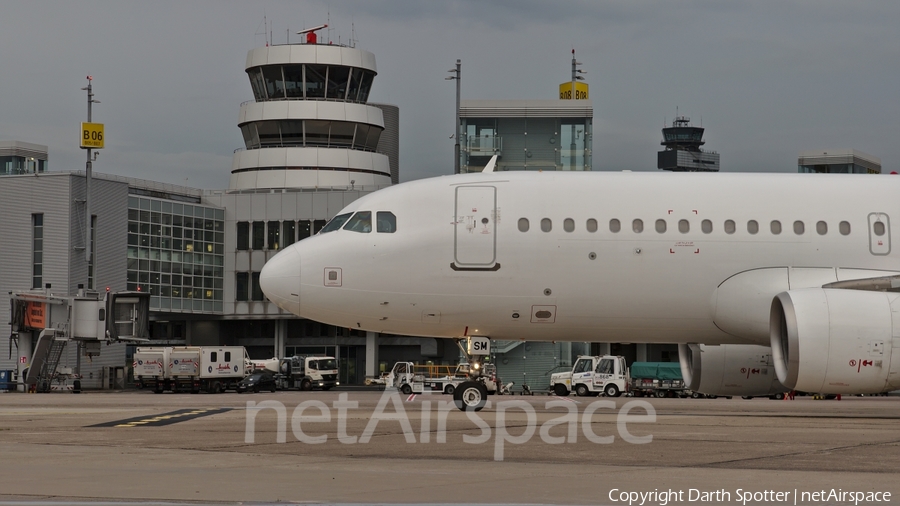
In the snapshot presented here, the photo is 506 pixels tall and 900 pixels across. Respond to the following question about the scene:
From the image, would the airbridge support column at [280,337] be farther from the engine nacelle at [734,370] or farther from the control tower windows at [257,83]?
the engine nacelle at [734,370]

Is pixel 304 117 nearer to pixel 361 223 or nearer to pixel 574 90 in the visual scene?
pixel 574 90

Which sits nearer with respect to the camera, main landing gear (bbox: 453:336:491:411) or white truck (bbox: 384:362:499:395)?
main landing gear (bbox: 453:336:491:411)

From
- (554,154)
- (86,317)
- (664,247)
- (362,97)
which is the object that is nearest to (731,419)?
(664,247)

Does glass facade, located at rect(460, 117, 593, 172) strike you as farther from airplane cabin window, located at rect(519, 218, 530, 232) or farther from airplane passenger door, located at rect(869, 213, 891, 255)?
airplane cabin window, located at rect(519, 218, 530, 232)

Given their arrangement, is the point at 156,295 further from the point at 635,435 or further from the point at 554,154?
the point at 635,435

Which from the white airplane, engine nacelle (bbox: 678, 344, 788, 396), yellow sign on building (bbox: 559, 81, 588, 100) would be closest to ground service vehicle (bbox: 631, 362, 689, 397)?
yellow sign on building (bbox: 559, 81, 588, 100)

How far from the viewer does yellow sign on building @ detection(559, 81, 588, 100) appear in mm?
94750

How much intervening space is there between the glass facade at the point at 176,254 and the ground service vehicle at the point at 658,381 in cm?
3487

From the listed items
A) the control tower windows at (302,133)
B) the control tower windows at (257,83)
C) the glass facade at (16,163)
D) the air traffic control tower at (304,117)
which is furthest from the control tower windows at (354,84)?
the glass facade at (16,163)

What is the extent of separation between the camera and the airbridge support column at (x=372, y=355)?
277 ft

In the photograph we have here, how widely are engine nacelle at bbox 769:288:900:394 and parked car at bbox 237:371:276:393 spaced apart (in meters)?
47.1

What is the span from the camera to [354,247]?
22.8 meters

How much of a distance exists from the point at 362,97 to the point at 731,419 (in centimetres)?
7928

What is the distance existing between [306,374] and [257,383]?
563 centimetres
